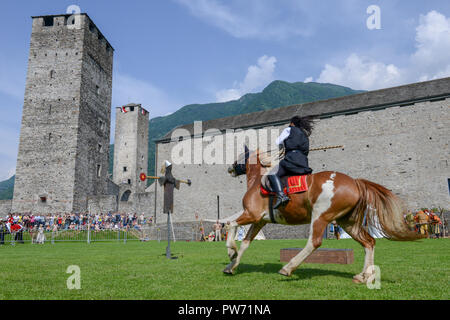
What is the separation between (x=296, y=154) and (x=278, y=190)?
27.9 inches

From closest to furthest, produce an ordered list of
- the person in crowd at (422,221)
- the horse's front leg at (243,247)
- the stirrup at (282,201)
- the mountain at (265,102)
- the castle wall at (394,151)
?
the stirrup at (282,201) → the horse's front leg at (243,247) → the person in crowd at (422,221) → the castle wall at (394,151) → the mountain at (265,102)

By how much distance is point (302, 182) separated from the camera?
515 cm

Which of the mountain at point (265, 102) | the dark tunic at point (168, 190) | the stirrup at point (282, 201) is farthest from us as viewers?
the mountain at point (265, 102)

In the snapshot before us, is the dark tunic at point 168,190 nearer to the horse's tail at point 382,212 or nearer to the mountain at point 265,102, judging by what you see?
the horse's tail at point 382,212

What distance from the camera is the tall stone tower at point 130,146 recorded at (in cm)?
6306

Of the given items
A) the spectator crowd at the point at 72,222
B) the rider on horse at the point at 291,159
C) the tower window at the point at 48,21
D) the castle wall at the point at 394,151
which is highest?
the tower window at the point at 48,21

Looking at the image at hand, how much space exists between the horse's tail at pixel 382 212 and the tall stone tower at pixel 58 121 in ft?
132

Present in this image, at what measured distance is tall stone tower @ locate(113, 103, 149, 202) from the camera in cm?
6306

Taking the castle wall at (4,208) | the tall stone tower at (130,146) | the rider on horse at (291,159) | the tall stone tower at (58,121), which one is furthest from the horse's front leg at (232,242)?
the tall stone tower at (130,146)

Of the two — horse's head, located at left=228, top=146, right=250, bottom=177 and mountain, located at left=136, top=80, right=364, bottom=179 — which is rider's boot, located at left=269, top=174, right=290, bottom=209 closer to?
horse's head, located at left=228, top=146, right=250, bottom=177

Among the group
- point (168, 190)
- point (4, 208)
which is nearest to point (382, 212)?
point (168, 190)

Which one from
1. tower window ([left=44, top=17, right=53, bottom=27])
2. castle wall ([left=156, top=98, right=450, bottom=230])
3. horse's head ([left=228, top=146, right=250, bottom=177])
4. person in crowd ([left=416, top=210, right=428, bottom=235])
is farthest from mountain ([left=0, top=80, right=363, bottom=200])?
horse's head ([left=228, top=146, right=250, bottom=177])

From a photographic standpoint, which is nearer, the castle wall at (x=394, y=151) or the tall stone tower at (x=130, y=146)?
the castle wall at (x=394, y=151)
